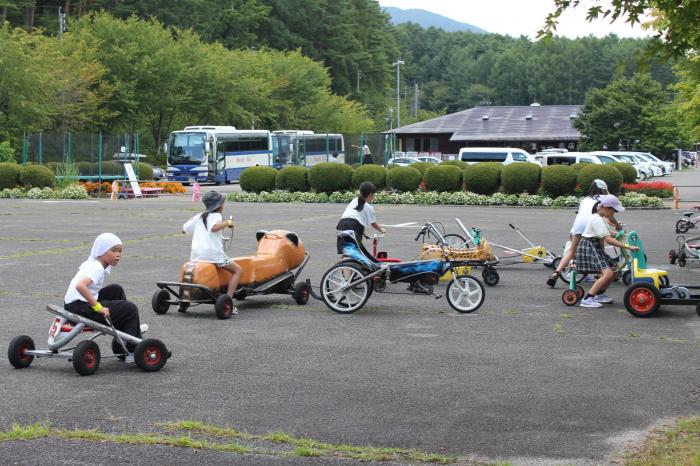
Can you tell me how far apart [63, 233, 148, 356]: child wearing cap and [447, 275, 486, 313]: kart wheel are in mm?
4432

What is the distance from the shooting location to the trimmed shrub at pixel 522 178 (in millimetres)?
34031

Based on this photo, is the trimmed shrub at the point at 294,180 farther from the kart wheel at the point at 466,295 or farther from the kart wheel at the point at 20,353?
the kart wheel at the point at 20,353

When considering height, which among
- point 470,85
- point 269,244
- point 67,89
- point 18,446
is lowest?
point 18,446

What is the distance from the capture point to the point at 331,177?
3700 centimetres

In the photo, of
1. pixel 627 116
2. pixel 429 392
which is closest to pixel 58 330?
pixel 429 392

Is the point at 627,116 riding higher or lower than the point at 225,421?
higher

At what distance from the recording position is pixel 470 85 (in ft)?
553

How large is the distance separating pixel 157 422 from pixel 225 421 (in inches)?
18.7

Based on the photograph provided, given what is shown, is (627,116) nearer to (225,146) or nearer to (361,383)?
(225,146)

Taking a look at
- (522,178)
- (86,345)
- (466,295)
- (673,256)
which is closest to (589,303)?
(466,295)

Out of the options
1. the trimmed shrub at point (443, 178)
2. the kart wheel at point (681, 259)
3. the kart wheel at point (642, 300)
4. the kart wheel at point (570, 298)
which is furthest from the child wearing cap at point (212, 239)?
the trimmed shrub at point (443, 178)

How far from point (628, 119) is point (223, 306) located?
69.3 m

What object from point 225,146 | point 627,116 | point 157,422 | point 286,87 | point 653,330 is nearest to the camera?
point 157,422

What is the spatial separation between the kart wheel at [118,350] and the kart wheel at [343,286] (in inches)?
136
